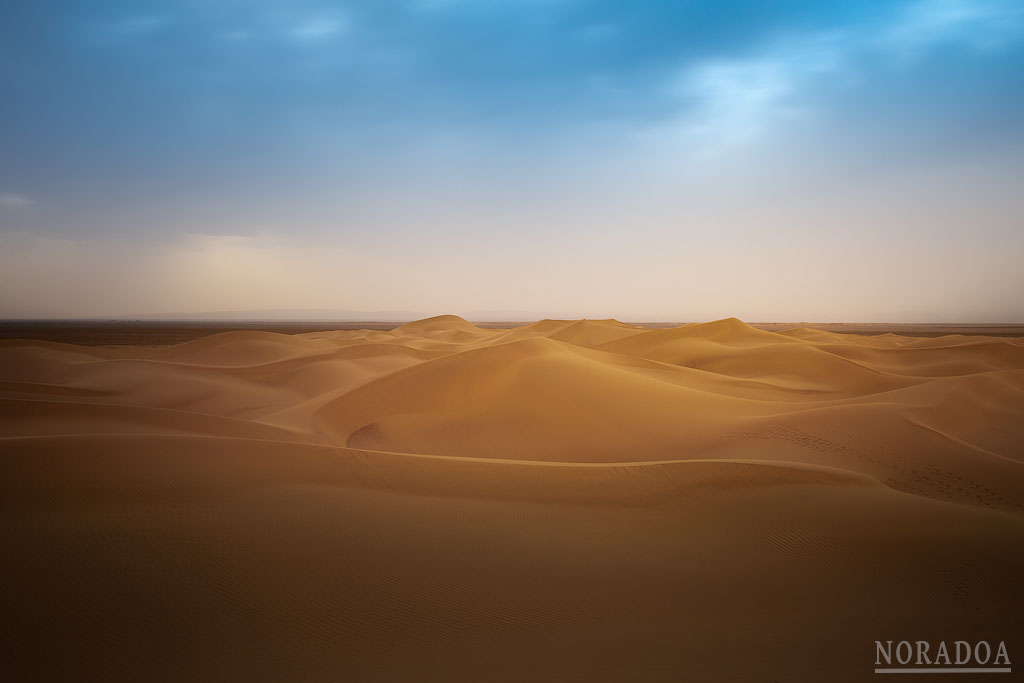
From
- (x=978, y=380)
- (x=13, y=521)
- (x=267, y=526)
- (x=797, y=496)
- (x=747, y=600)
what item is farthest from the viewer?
A: (x=978, y=380)

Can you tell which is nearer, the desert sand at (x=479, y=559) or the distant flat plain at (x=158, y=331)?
the desert sand at (x=479, y=559)

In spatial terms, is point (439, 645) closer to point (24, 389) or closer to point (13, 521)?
point (13, 521)

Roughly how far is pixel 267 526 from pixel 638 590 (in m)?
3.34

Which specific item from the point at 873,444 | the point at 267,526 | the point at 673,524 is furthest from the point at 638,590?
the point at 873,444

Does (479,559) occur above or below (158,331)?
below

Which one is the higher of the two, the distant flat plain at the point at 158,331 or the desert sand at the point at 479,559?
the distant flat plain at the point at 158,331

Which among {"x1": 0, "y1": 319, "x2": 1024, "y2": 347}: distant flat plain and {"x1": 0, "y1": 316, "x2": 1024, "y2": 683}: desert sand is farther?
{"x1": 0, "y1": 319, "x2": 1024, "y2": 347}: distant flat plain

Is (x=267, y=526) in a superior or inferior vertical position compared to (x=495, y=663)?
superior

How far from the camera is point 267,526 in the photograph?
4664mm

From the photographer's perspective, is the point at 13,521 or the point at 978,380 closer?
the point at 13,521

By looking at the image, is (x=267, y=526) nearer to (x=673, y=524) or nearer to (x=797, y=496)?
(x=673, y=524)

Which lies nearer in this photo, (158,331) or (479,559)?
(479,559)

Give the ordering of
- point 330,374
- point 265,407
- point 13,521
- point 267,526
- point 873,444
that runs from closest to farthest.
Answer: point 13,521
point 267,526
point 873,444
point 265,407
point 330,374

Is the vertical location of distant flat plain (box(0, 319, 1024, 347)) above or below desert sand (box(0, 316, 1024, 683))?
above
